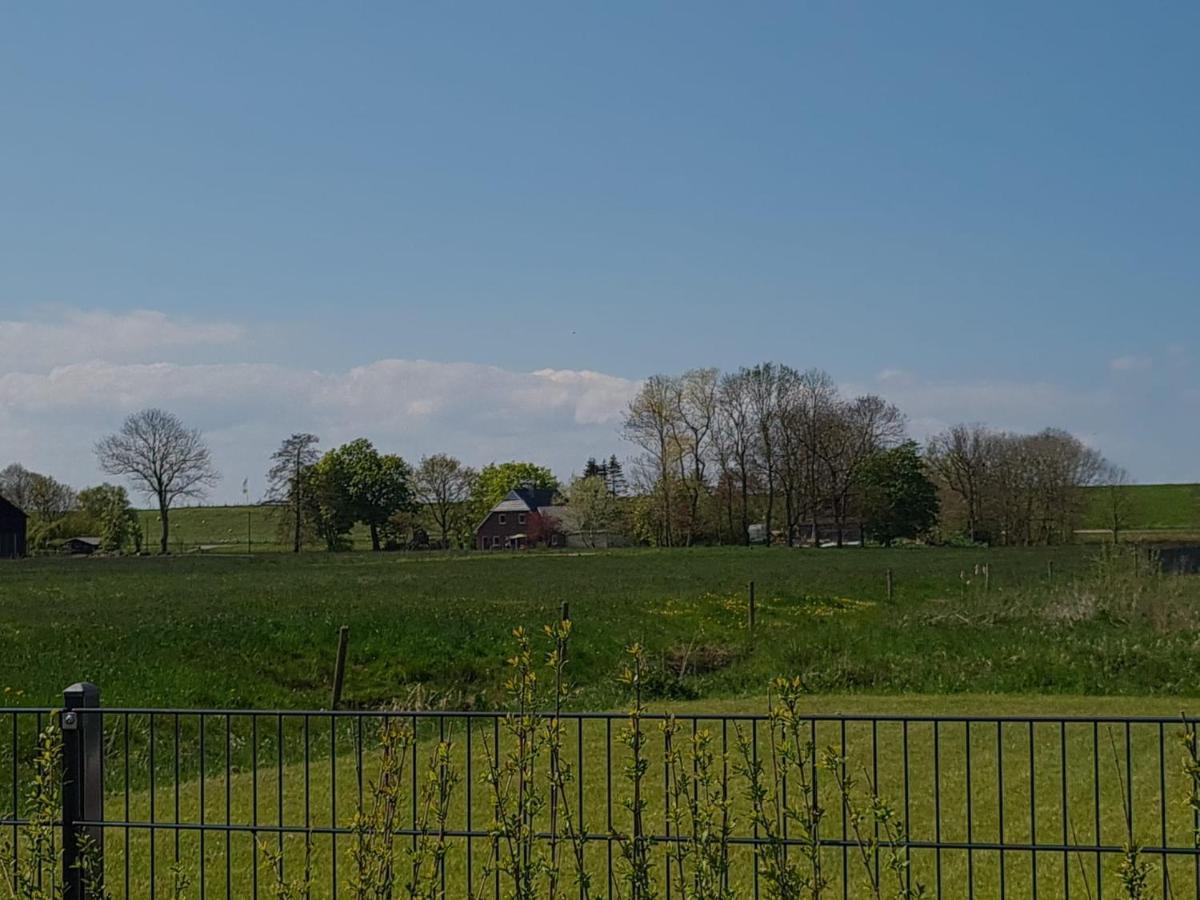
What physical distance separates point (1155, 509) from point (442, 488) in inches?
2237

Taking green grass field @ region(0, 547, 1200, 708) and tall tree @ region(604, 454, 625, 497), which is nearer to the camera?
green grass field @ region(0, 547, 1200, 708)

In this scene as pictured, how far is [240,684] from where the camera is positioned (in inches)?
826

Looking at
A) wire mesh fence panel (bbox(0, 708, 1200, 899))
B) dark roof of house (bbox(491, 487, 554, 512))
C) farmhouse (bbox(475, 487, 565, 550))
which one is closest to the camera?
wire mesh fence panel (bbox(0, 708, 1200, 899))

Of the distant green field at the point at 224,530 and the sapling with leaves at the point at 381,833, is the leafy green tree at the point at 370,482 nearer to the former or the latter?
the distant green field at the point at 224,530

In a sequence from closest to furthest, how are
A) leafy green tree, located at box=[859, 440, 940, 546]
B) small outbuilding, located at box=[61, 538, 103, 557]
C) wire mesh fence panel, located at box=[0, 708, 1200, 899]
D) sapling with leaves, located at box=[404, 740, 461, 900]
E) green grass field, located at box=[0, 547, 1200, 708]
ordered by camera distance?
sapling with leaves, located at box=[404, 740, 461, 900]
wire mesh fence panel, located at box=[0, 708, 1200, 899]
green grass field, located at box=[0, 547, 1200, 708]
leafy green tree, located at box=[859, 440, 940, 546]
small outbuilding, located at box=[61, 538, 103, 557]

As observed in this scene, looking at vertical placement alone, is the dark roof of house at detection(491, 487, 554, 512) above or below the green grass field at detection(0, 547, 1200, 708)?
above

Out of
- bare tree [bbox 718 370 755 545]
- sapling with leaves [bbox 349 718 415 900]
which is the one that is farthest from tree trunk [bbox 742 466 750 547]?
sapling with leaves [bbox 349 718 415 900]

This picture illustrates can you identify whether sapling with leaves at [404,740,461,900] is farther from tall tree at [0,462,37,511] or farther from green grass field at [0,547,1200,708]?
tall tree at [0,462,37,511]

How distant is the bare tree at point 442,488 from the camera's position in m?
110

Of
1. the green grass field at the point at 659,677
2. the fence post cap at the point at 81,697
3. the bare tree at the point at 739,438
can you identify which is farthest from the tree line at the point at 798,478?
the fence post cap at the point at 81,697

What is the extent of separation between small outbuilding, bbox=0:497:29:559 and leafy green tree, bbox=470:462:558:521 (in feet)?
157

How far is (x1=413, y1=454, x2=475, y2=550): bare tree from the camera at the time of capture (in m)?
110

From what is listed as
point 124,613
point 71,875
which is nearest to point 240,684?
point 124,613

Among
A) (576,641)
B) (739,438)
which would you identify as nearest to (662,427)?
(739,438)
